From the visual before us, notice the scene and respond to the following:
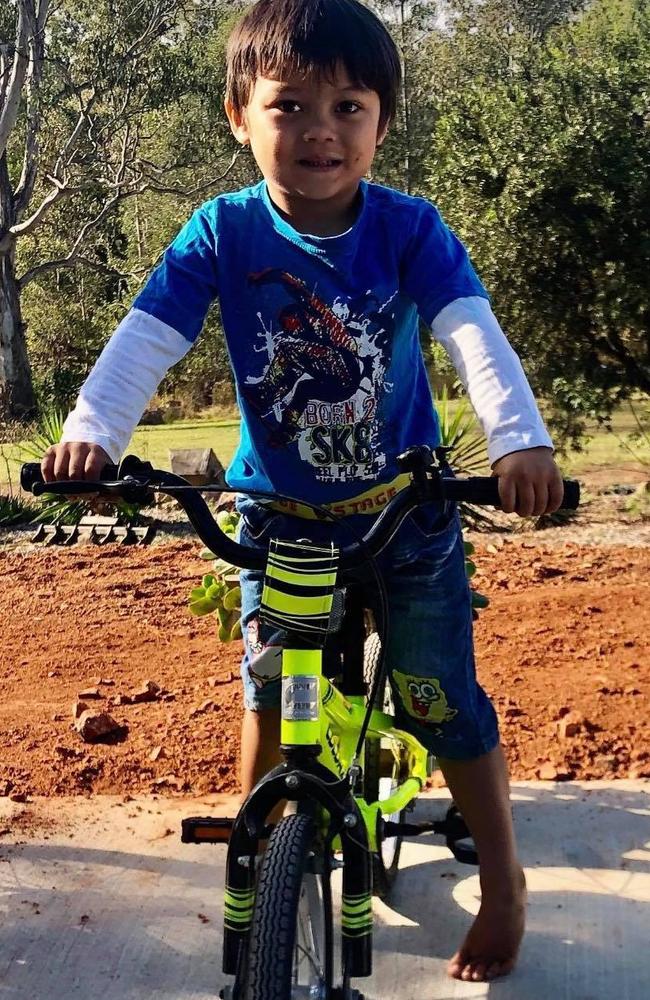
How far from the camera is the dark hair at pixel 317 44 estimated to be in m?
2.21

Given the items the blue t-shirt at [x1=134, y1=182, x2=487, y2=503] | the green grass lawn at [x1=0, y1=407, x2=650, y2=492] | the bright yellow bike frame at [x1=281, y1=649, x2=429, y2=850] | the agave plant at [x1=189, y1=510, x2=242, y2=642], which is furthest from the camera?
the green grass lawn at [x1=0, y1=407, x2=650, y2=492]

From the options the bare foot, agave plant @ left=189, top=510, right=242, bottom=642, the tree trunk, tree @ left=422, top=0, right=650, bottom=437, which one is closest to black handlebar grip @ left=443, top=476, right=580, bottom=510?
the bare foot

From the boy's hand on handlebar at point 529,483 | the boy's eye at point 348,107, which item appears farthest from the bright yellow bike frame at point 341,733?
the boy's eye at point 348,107

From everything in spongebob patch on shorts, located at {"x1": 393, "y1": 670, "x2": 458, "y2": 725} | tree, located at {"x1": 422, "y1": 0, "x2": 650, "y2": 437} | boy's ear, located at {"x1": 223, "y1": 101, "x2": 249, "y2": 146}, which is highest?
tree, located at {"x1": 422, "y1": 0, "x2": 650, "y2": 437}

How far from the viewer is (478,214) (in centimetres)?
853

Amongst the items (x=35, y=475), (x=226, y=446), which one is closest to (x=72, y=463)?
(x=35, y=475)

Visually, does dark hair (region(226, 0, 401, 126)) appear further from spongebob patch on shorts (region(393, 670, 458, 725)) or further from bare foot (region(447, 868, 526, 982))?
bare foot (region(447, 868, 526, 982))

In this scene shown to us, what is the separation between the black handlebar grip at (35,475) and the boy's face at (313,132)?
693 millimetres

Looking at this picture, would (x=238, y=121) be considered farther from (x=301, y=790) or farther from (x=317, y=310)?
(x=301, y=790)

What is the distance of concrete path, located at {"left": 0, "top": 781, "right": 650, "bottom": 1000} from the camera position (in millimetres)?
2725

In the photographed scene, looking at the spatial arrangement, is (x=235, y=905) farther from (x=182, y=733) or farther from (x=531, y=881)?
(x=182, y=733)

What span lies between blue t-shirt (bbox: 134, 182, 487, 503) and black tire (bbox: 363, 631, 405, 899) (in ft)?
2.02

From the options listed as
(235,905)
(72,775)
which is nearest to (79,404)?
(235,905)

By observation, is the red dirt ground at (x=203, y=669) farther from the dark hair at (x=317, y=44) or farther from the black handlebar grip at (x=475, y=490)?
the dark hair at (x=317, y=44)
